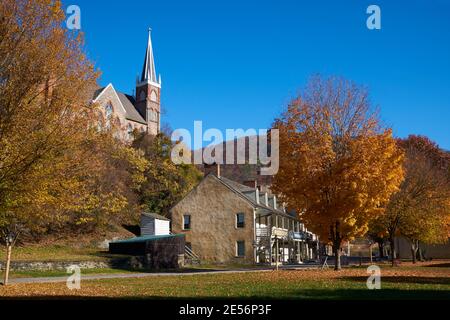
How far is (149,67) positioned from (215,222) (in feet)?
252

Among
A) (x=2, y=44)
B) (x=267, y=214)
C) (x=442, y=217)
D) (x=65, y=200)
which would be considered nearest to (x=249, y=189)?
(x=267, y=214)

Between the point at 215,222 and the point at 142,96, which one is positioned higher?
the point at 142,96

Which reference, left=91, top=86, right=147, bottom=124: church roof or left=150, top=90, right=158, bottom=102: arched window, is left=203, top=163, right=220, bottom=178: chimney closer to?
left=91, top=86, right=147, bottom=124: church roof

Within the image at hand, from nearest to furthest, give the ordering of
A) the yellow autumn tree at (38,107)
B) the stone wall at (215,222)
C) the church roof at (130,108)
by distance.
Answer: the yellow autumn tree at (38,107) < the stone wall at (215,222) < the church roof at (130,108)

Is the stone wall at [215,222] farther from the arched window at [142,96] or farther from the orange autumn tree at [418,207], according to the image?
the arched window at [142,96]

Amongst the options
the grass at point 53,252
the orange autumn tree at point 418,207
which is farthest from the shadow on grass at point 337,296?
the orange autumn tree at point 418,207

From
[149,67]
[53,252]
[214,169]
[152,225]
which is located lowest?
[53,252]

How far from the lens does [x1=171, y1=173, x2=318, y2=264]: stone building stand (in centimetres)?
4494

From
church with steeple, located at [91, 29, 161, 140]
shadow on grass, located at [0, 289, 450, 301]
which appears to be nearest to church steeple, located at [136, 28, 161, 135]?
church with steeple, located at [91, 29, 161, 140]

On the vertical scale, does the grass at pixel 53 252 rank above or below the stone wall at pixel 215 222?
below

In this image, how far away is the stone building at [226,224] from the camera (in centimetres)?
4494

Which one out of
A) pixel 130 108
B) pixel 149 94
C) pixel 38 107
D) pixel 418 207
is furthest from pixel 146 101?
pixel 38 107

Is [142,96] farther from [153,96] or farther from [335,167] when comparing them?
[335,167]

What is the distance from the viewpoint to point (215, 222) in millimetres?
46156
